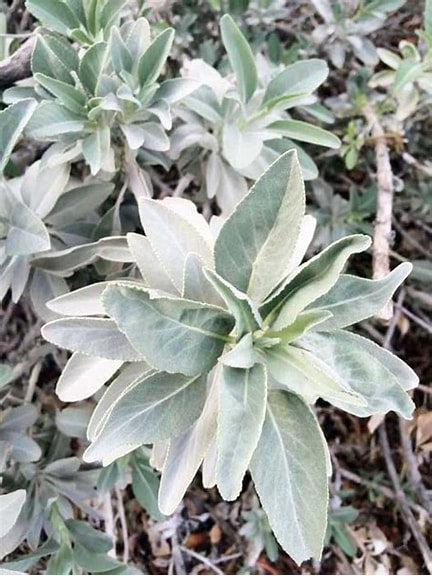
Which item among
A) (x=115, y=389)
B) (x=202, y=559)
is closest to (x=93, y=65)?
(x=115, y=389)

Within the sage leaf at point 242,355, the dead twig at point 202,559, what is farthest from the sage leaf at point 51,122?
the dead twig at point 202,559

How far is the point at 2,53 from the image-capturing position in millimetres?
1363

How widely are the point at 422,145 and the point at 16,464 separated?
118 centimetres

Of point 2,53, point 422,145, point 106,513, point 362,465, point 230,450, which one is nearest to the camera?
point 230,450

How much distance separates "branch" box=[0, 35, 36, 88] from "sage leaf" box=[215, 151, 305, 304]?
0.70 m

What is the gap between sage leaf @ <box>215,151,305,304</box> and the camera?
756 millimetres

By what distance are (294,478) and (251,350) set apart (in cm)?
15

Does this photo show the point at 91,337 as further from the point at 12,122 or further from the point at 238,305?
the point at 12,122

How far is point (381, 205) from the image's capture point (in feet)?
4.75

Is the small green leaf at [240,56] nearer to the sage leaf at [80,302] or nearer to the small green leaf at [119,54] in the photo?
the small green leaf at [119,54]

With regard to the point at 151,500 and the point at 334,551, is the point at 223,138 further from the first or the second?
the point at 334,551

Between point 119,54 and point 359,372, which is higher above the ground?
point 119,54

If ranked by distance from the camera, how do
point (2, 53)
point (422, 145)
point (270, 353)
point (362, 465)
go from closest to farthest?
point (270, 353), point (2, 53), point (422, 145), point (362, 465)

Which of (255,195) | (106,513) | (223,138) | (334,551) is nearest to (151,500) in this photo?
(106,513)
